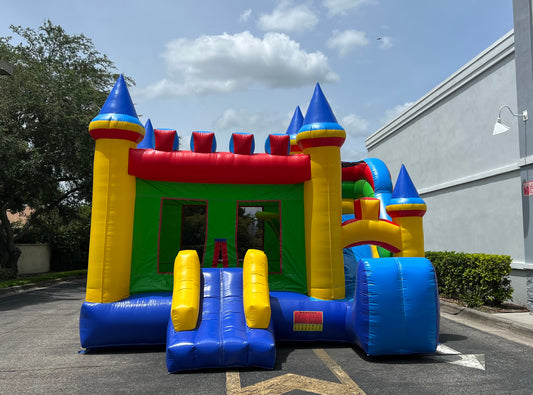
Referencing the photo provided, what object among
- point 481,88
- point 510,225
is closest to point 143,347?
point 510,225

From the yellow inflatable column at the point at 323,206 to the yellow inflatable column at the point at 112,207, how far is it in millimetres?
2859

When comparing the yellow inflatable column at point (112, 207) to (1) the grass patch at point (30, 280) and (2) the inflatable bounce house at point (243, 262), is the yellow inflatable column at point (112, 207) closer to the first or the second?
(2) the inflatable bounce house at point (243, 262)

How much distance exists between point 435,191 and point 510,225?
395 cm

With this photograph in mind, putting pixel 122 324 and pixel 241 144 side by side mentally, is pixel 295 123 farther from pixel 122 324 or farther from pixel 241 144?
pixel 122 324

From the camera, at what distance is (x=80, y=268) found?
2647 cm

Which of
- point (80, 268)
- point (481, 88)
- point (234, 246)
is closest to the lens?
point (234, 246)

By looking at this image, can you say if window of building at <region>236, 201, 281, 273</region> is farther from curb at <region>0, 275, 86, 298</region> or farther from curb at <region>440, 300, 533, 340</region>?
curb at <region>0, 275, 86, 298</region>

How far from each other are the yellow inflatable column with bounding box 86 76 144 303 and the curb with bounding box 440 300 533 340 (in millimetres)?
6475

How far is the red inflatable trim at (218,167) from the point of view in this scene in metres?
7.05

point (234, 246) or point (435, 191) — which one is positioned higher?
point (435, 191)

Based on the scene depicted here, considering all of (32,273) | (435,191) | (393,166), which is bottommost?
(32,273)

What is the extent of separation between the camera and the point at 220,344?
5.25 m

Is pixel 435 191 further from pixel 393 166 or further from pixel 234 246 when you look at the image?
pixel 234 246

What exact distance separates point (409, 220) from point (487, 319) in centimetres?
257
